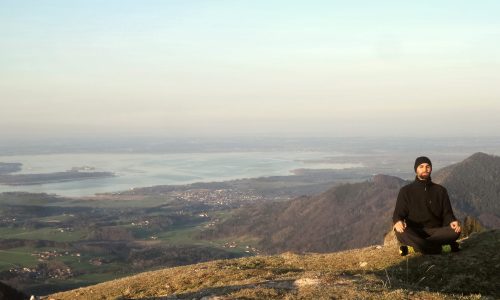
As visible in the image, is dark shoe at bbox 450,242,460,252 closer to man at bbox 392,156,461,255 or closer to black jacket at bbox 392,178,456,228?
man at bbox 392,156,461,255

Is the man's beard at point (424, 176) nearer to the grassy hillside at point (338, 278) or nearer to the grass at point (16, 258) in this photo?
the grassy hillside at point (338, 278)

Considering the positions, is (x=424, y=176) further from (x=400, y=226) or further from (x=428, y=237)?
(x=428, y=237)

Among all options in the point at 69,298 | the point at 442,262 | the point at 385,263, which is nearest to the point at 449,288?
the point at 442,262

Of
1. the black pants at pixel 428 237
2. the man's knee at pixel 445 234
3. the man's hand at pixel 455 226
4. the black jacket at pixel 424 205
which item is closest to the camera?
the man's hand at pixel 455 226

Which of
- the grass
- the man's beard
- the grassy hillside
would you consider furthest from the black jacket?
the grass

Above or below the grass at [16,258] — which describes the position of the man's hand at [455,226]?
above

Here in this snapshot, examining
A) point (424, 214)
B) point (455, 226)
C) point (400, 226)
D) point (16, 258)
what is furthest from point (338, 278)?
point (16, 258)

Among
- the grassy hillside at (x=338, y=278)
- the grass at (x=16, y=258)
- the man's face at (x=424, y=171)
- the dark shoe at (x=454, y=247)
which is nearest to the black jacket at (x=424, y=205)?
the man's face at (x=424, y=171)

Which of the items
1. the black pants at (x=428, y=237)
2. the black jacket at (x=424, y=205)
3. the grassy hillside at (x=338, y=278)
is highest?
the black jacket at (x=424, y=205)

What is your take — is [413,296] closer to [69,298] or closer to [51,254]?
[69,298]
